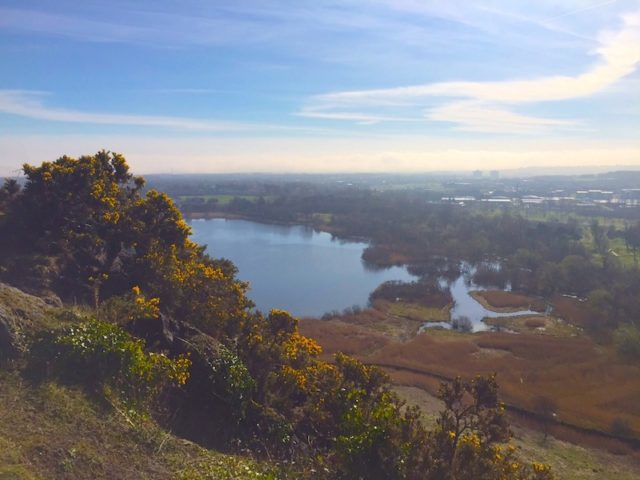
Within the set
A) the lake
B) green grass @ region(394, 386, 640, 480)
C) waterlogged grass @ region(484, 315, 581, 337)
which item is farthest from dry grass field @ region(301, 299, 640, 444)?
the lake

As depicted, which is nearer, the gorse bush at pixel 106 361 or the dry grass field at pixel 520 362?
the gorse bush at pixel 106 361

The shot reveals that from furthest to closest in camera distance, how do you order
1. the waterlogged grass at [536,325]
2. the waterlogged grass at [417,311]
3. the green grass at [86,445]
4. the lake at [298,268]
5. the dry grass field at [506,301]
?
the dry grass field at [506,301], the lake at [298,268], the waterlogged grass at [417,311], the waterlogged grass at [536,325], the green grass at [86,445]

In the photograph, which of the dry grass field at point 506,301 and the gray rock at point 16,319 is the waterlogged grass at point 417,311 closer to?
the dry grass field at point 506,301

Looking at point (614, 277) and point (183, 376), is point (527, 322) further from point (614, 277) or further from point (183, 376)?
point (183, 376)

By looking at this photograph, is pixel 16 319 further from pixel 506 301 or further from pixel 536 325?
pixel 506 301

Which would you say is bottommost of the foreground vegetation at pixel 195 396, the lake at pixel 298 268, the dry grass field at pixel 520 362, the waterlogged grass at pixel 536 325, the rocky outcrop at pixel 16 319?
the waterlogged grass at pixel 536 325

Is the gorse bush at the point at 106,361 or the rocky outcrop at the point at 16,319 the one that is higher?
the rocky outcrop at the point at 16,319

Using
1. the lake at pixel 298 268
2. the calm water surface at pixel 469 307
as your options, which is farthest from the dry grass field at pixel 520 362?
the lake at pixel 298 268

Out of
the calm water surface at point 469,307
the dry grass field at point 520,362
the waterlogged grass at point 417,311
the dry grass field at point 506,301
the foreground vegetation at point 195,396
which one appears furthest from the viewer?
the dry grass field at point 506,301
